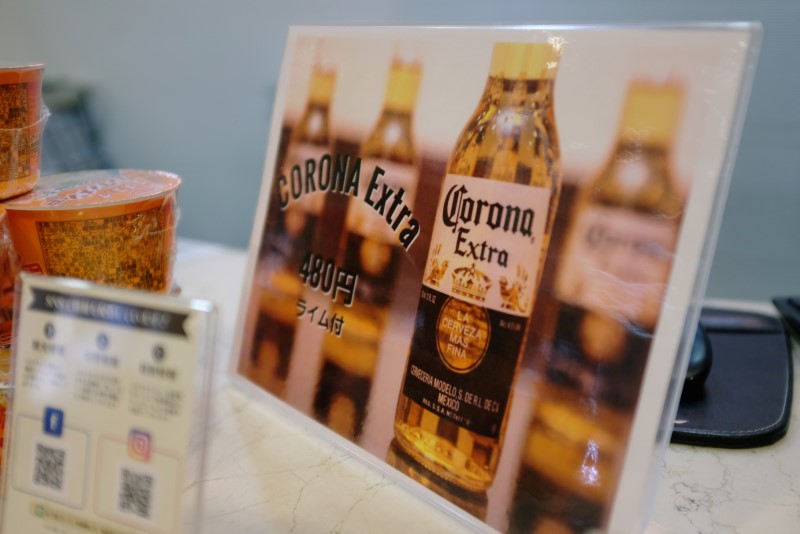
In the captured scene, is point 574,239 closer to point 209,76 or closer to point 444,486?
point 444,486

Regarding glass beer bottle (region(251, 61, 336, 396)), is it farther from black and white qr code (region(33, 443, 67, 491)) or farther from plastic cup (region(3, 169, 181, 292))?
black and white qr code (region(33, 443, 67, 491))

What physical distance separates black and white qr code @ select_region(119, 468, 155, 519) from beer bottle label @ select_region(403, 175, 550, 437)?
0.22 m

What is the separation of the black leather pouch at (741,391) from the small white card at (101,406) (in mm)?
469

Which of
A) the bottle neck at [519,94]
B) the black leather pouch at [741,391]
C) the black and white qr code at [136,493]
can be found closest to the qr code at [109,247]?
the black and white qr code at [136,493]

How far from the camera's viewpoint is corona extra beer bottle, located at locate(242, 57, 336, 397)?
65 centimetres

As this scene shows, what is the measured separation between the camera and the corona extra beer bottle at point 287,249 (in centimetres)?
65

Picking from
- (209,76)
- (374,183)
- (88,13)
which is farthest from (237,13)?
(374,183)

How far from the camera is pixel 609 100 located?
1.51 ft

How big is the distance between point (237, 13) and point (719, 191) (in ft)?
3.65

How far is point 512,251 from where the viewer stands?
49 centimetres

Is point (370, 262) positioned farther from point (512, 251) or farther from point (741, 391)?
point (741, 391)

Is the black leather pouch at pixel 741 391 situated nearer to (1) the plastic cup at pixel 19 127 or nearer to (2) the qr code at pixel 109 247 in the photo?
(2) the qr code at pixel 109 247

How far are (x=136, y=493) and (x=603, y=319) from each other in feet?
1.09

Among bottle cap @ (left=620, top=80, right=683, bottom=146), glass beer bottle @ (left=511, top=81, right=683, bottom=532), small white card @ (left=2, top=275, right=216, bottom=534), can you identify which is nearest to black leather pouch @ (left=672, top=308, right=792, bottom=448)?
glass beer bottle @ (left=511, top=81, right=683, bottom=532)
